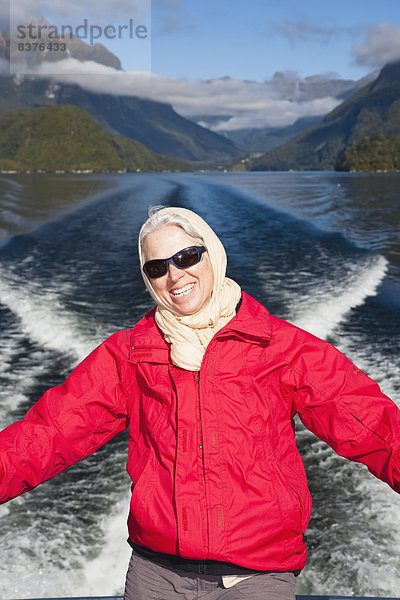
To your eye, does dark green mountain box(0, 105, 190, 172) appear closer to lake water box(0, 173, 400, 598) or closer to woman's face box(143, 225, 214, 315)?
lake water box(0, 173, 400, 598)

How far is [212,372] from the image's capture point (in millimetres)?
1816

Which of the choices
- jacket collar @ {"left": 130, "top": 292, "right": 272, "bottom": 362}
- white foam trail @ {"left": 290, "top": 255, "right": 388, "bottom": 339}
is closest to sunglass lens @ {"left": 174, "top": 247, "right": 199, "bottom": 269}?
jacket collar @ {"left": 130, "top": 292, "right": 272, "bottom": 362}

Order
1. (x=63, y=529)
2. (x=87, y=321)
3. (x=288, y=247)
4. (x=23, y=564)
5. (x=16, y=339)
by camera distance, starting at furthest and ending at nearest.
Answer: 1. (x=288, y=247)
2. (x=87, y=321)
3. (x=16, y=339)
4. (x=63, y=529)
5. (x=23, y=564)

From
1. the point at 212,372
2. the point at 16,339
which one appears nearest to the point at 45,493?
the point at 212,372

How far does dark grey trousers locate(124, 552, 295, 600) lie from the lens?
172 centimetres

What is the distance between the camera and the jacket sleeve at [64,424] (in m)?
1.82

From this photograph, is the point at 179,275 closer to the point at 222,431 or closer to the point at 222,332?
the point at 222,332

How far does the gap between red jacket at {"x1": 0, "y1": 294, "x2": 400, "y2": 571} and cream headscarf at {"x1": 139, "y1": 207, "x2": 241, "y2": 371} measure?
6cm

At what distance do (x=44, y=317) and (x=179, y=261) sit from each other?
6.82 metres

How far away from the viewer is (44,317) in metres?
8.30

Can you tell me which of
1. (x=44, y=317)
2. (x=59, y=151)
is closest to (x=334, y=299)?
(x=44, y=317)

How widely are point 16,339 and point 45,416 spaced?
6.02 metres

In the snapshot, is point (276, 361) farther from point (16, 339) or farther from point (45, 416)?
point (16, 339)

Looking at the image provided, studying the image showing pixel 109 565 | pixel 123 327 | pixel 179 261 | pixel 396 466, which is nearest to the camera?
pixel 396 466
